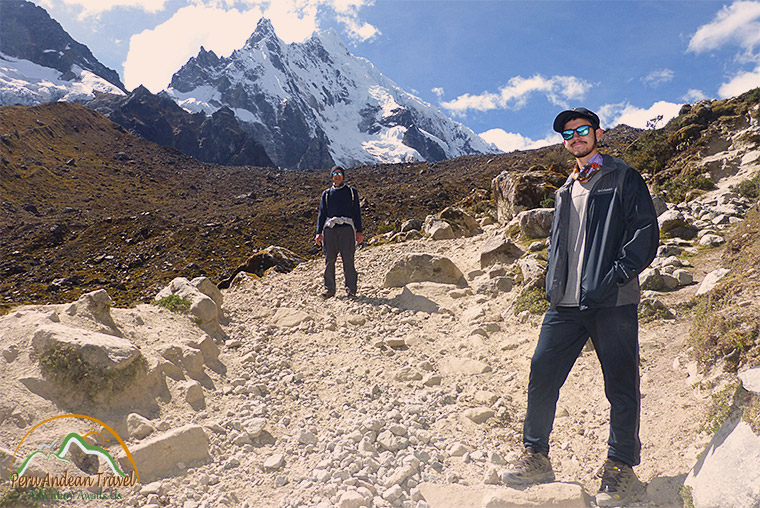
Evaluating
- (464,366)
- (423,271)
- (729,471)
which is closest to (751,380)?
(729,471)

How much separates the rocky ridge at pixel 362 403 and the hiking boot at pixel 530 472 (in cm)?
18

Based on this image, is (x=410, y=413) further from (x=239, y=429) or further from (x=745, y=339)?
(x=745, y=339)

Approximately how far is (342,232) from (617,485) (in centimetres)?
763

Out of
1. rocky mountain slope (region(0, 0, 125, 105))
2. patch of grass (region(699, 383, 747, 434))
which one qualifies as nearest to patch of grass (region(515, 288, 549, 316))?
patch of grass (region(699, 383, 747, 434))

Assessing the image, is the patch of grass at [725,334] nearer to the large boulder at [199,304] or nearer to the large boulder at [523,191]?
the large boulder at [199,304]

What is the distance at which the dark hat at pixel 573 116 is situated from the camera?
11.6 ft

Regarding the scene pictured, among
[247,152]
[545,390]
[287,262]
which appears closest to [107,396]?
[545,390]

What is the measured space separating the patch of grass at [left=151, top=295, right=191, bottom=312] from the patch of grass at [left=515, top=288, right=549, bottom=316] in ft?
19.8

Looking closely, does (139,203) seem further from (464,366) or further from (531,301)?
(464,366)

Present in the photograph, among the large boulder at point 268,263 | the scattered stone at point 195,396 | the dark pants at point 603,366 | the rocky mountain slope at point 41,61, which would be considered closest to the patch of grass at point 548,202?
the large boulder at point 268,263

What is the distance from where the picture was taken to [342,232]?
988 centimetres

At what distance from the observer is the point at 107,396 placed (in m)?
4.59

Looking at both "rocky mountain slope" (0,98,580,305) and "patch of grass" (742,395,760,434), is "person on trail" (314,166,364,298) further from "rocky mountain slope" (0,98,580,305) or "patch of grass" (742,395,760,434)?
"rocky mountain slope" (0,98,580,305)

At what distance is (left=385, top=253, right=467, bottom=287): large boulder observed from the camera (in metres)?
10.2
